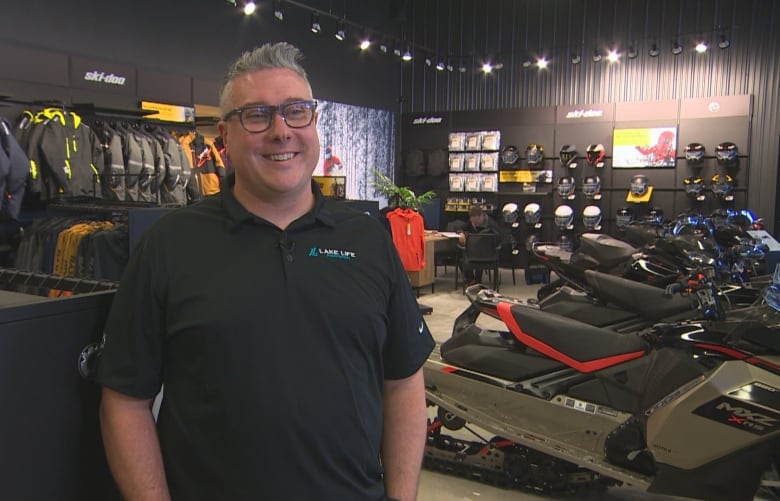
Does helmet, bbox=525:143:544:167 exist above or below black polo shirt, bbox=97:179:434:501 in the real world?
above

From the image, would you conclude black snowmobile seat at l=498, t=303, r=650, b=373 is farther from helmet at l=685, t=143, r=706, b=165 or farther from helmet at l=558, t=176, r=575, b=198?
helmet at l=558, t=176, r=575, b=198

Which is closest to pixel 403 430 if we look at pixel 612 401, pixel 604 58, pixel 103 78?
pixel 612 401

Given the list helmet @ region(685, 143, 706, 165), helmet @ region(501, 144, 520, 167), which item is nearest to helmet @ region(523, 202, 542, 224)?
helmet @ region(501, 144, 520, 167)

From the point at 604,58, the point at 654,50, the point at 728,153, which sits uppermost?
the point at 604,58

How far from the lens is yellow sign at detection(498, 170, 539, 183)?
38.3ft

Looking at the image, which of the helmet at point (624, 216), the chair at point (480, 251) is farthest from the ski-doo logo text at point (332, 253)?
the helmet at point (624, 216)

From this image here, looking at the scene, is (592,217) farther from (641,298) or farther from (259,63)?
(259,63)

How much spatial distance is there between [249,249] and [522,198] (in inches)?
431

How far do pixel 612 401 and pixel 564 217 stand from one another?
8509mm

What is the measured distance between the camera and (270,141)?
1.25m

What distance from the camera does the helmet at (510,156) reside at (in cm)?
1174

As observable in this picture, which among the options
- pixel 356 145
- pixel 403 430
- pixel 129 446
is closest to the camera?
pixel 129 446

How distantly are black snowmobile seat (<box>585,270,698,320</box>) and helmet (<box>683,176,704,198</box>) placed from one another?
24.7ft

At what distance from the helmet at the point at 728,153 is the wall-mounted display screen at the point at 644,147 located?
0.70 meters
